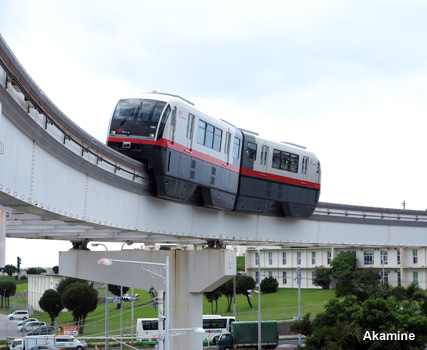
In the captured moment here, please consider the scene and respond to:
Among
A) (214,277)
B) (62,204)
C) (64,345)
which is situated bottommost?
(64,345)

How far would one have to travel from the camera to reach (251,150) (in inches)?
1323

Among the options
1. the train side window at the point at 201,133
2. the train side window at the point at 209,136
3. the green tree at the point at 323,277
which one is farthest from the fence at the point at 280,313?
the train side window at the point at 201,133

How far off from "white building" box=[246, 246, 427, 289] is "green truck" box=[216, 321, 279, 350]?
30.0 meters

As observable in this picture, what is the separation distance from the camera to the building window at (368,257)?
9511cm

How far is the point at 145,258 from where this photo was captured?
33031mm

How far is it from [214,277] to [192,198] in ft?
13.8

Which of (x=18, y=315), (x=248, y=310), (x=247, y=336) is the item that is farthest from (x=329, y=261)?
(x=247, y=336)

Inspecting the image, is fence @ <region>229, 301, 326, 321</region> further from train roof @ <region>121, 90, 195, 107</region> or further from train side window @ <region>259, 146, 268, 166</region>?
train roof @ <region>121, 90, 195, 107</region>

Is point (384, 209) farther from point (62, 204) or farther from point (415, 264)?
point (415, 264)

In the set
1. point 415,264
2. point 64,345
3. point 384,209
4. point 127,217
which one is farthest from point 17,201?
point 415,264

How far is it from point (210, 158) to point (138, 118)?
4012 millimetres

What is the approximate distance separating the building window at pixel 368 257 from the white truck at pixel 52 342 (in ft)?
159

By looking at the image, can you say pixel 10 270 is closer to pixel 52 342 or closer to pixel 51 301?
pixel 51 301

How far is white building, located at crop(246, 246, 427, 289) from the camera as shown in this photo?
88.8 metres
